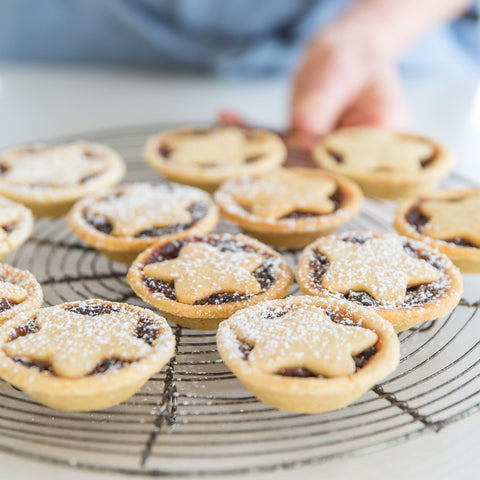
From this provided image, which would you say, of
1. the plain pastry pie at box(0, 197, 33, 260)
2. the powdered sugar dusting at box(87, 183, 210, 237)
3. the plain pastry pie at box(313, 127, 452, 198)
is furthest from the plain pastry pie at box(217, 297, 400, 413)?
the plain pastry pie at box(313, 127, 452, 198)

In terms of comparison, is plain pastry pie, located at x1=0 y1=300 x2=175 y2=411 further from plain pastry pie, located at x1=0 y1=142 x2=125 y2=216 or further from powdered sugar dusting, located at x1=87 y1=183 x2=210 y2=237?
plain pastry pie, located at x1=0 y1=142 x2=125 y2=216

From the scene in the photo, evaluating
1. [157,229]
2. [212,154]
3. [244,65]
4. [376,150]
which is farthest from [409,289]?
[244,65]

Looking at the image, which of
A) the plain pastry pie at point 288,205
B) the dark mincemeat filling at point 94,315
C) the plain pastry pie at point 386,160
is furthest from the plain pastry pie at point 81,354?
the plain pastry pie at point 386,160

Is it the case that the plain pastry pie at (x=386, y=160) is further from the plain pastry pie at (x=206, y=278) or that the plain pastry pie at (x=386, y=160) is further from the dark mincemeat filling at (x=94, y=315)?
the dark mincemeat filling at (x=94, y=315)

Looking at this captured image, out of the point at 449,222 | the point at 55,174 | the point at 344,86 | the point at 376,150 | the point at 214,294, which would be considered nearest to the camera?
the point at 214,294

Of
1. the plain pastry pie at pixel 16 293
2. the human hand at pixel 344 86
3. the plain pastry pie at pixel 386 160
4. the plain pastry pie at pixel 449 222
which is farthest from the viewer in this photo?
the human hand at pixel 344 86

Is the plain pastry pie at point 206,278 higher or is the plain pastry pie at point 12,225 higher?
the plain pastry pie at point 206,278

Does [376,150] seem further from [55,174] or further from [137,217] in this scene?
[55,174]

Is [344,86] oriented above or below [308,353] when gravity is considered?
above
